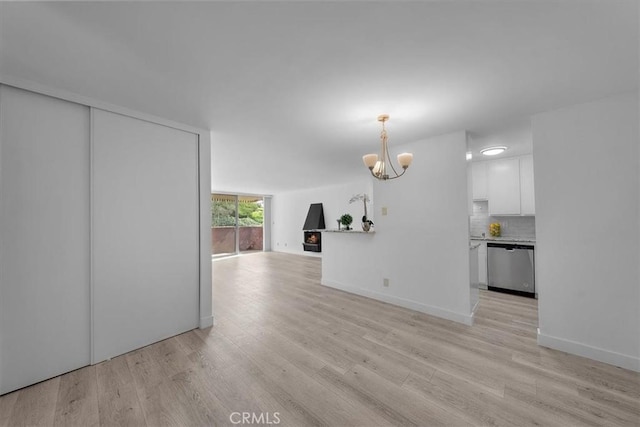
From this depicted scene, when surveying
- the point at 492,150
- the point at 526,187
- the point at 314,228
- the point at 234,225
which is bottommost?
the point at 314,228

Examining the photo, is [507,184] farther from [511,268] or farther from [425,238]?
[425,238]

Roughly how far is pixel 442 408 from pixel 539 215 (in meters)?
2.11

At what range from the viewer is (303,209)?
8703 millimetres

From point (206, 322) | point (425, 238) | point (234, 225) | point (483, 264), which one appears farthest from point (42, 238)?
point (234, 225)

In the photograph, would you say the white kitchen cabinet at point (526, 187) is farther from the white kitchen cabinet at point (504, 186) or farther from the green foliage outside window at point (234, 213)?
the green foliage outside window at point (234, 213)

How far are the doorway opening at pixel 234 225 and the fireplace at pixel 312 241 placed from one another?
2.26m

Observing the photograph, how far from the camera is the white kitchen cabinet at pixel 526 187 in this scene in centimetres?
393

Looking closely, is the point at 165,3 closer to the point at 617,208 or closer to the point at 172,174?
the point at 172,174

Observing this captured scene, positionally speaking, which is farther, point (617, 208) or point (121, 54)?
point (617, 208)

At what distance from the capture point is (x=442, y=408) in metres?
1.56

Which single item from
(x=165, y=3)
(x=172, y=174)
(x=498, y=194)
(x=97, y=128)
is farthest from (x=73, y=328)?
(x=498, y=194)

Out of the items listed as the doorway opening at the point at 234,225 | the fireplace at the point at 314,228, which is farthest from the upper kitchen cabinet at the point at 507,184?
the doorway opening at the point at 234,225

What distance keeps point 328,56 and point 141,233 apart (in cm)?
236

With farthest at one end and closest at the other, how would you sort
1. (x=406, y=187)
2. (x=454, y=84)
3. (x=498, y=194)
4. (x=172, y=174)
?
(x=498, y=194) → (x=406, y=187) → (x=172, y=174) → (x=454, y=84)
